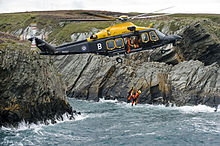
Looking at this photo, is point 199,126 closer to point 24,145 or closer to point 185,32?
point 24,145

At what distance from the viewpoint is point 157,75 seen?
4134 centimetres

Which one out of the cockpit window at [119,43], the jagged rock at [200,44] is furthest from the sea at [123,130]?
the jagged rock at [200,44]

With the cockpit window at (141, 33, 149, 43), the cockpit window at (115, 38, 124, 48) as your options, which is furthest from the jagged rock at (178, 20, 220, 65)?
the cockpit window at (115, 38, 124, 48)

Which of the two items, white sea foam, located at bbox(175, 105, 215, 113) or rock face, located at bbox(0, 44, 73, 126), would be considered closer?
rock face, located at bbox(0, 44, 73, 126)

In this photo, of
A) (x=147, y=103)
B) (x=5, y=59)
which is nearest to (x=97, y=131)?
(x=5, y=59)

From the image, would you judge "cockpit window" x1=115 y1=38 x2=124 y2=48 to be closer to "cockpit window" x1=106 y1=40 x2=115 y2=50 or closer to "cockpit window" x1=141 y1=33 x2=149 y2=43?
"cockpit window" x1=106 y1=40 x2=115 y2=50

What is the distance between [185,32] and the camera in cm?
4838

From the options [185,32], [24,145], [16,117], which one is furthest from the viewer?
[185,32]

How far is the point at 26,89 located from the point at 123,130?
9466 millimetres

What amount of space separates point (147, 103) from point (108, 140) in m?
19.9

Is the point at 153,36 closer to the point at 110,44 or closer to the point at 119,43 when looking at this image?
the point at 119,43

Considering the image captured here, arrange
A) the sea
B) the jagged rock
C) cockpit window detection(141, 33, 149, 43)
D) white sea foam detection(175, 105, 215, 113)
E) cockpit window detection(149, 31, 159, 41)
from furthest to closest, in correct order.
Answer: the jagged rock
white sea foam detection(175, 105, 215, 113)
cockpit window detection(149, 31, 159, 41)
cockpit window detection(141, 33, 149, 43)
the sea

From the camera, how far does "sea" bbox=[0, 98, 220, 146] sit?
2098cm

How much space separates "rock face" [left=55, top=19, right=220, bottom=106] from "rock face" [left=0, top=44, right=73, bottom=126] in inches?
662
